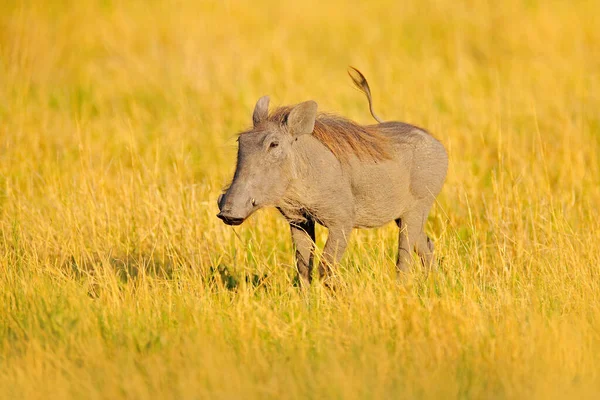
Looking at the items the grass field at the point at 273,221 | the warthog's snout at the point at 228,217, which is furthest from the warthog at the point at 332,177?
the grass field at the point at 273,221

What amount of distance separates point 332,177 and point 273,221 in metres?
1.71

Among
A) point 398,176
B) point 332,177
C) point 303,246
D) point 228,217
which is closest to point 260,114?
point 332,177

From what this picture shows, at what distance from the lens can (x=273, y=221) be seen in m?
6.20

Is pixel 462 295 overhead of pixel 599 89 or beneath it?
beneath

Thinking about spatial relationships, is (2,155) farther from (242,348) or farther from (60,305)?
(242,348)

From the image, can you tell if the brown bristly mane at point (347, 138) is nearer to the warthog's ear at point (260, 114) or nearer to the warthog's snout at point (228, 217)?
the warthog's ear at point (260, 114)

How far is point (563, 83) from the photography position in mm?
9359

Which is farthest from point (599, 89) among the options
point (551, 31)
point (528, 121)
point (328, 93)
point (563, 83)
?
point (328, 93)

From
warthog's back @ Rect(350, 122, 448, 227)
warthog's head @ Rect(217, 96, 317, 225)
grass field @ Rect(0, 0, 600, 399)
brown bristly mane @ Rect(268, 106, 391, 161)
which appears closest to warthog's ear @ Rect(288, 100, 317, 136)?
warthog's head @ Rect(217, 96, 317, 225)

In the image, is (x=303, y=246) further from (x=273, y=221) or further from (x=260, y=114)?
(x=273, y=221)

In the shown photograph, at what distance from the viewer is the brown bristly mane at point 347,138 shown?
4.61 metres

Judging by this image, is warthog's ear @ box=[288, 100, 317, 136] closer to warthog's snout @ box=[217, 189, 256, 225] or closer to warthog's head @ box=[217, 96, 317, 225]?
warthog's head @ box=[217, 96, 317, 225]

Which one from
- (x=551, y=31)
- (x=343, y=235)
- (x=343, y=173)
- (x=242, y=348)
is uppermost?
(x=551, y=31)

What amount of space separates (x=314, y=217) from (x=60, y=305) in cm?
126
